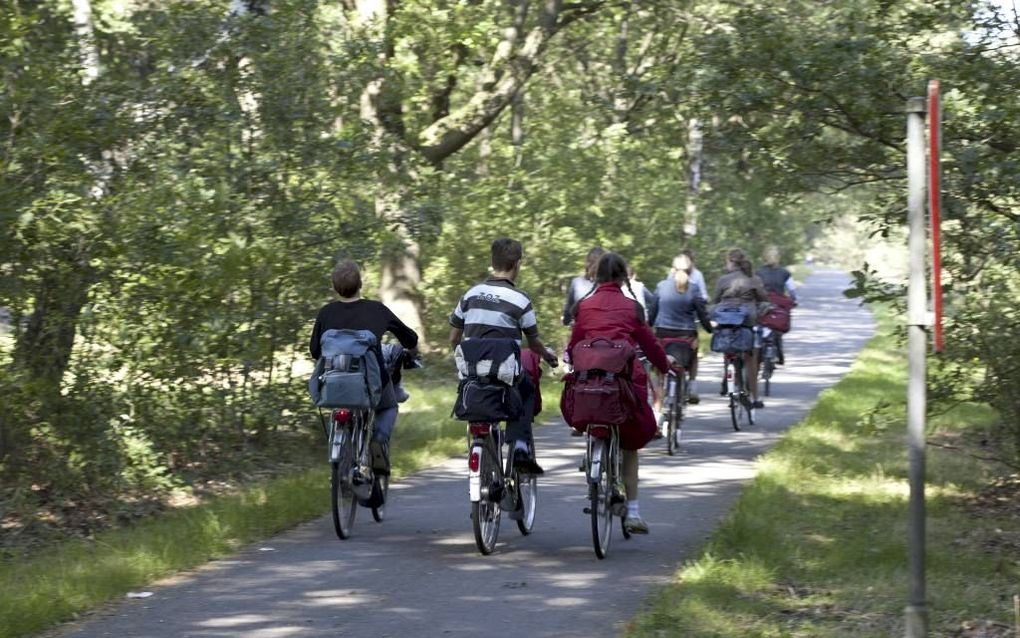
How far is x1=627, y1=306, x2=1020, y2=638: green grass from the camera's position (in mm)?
8070

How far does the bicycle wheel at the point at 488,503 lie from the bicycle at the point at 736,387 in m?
8.22

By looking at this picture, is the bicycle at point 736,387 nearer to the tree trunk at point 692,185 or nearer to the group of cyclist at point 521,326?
the group of cyclist at point 521,326

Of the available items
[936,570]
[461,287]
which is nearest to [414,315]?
[461,287]

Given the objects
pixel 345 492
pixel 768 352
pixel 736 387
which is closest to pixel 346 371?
pixel 345 492

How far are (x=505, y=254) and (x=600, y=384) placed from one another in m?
1.03

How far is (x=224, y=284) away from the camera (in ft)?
42.3

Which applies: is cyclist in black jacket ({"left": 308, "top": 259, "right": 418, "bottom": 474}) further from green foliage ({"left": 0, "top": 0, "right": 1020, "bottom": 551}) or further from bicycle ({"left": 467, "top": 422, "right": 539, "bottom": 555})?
green foliage ({"left": 0, "top": 0, "right": 1020, "bottom": 551})

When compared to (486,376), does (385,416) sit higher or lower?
lower

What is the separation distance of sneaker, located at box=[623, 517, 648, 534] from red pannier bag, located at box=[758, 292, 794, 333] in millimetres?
11458

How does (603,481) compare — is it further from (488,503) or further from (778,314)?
(778,314)

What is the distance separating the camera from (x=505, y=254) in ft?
33.3

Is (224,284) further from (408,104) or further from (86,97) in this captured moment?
(408,104)

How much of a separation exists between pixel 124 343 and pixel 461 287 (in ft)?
39.2

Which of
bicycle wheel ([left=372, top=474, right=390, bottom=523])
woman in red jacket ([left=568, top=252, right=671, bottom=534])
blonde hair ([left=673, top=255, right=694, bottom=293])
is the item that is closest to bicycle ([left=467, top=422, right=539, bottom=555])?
woman in red jacket ([left=568, top=252, right=671, bottom=534])
